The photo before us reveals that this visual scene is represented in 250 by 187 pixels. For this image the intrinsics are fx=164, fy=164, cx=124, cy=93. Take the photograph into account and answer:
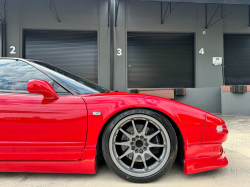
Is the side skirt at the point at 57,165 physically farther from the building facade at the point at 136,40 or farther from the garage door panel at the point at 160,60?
the garage door panel at the point at 160,60

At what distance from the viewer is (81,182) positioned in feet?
5.48

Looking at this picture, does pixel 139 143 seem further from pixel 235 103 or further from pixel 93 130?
pixel 235 103

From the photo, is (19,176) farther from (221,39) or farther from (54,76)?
(221,39)

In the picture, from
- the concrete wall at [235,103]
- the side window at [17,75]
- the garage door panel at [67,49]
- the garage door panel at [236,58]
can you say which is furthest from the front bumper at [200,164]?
the garage door panel at [236,58]

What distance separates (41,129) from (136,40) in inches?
272

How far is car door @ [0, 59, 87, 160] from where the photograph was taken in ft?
5.21

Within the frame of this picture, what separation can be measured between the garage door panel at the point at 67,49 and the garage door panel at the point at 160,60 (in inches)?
70.4

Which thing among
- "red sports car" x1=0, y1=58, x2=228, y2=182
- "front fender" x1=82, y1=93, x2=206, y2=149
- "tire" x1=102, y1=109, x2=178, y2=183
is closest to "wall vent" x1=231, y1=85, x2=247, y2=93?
"red sports car" x1=0, y1=58, x2=228, y2=182

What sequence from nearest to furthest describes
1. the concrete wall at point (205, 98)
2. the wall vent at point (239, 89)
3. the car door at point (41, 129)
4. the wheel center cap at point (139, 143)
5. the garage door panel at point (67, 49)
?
1. the car door at point (41, 129)
2. the wheel center cap at point (139, 143)
3. the wall vent at point (239, 89)
4. the concrete wall at point (205, 98)
5. the garage door panel at point (67, 49)

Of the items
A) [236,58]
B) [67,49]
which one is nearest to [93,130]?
[67,49]

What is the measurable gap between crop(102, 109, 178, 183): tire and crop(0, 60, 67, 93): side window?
0.71 m

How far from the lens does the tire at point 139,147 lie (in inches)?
63.9

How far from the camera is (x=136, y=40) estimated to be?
7.73m

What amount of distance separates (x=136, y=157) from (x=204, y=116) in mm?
810
